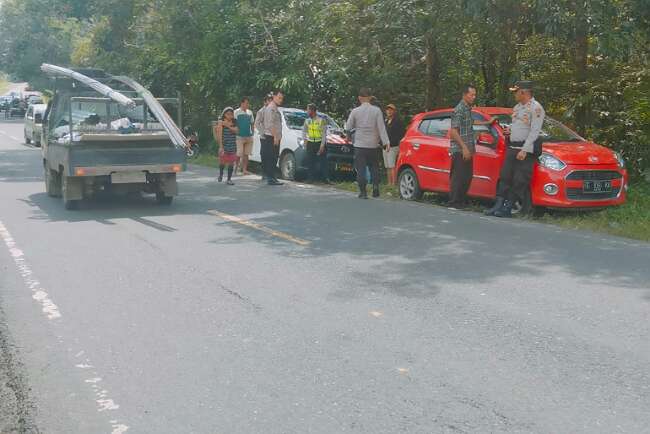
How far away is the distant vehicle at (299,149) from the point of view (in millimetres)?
19172

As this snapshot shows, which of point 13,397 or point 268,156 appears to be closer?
point 13,397

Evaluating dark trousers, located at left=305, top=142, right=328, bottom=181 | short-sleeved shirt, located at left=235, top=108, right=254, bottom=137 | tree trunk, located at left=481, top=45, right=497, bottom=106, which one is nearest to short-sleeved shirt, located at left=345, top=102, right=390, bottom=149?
dark trousers, located at left=305, top=142, right=328, bottom=181

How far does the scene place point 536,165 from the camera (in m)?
12.5

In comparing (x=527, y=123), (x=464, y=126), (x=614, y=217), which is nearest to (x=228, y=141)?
(x=464, y=126)

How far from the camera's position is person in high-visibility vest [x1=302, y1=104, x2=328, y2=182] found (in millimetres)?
18578

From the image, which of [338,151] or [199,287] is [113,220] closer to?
[199,287]

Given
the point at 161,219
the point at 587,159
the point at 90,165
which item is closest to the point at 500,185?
the point at 587,159

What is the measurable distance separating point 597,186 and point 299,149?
8.14 meters

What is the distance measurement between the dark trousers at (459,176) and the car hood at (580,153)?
1244 millimetres

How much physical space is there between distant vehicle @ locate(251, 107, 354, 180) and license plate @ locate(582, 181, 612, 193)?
7.45 m

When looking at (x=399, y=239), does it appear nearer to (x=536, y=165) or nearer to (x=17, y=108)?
(x=536, y=165)

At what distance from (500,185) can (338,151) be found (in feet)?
22.7

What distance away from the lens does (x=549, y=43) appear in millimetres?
17875

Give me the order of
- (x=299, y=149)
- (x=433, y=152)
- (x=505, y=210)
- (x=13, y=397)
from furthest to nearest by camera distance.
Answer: (x=299, y=149) < (x=433, y=152) < (x=505, y=210) < (x=13, y=397)
